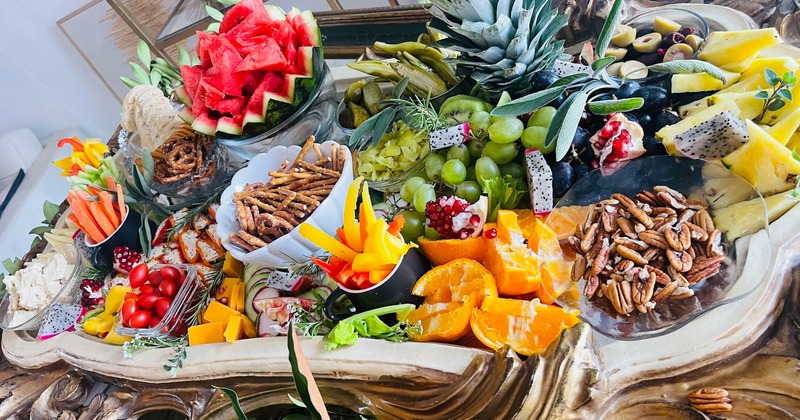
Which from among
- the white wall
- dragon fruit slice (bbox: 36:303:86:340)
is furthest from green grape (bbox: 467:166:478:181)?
the white wall

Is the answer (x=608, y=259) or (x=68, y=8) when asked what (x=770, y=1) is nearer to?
(x=608, y=259)

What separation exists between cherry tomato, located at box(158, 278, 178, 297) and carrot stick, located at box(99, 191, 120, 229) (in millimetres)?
365

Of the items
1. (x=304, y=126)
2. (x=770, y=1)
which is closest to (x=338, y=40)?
(x=304, y=126)

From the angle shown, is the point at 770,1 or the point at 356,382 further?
the point at 770,1

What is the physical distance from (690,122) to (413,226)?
566 millimetres

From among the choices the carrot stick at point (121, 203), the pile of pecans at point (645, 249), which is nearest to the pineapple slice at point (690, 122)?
the pile of pecans at point (645, 249)

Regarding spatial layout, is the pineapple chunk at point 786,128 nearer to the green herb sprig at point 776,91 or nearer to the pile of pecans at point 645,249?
the green herb sprig at point 776,91

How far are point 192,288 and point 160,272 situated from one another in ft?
0.30

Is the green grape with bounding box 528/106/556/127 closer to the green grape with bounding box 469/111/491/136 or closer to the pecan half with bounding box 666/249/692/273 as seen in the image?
the green grape with bounding box 469/111/491/136

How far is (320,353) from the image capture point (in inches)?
36.2

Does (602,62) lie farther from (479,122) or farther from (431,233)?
(431,233)

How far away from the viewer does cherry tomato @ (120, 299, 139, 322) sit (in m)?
1.14

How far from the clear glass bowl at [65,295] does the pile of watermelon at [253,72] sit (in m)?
0.51

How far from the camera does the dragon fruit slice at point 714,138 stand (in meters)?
0.87
